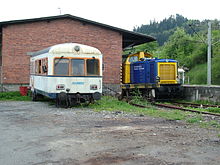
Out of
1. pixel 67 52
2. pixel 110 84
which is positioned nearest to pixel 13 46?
pixel 110 84

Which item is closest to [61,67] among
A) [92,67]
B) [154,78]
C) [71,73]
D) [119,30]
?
[71,73]

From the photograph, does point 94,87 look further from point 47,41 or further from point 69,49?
point 47,41

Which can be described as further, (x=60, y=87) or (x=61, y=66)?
(x=61, y=66)

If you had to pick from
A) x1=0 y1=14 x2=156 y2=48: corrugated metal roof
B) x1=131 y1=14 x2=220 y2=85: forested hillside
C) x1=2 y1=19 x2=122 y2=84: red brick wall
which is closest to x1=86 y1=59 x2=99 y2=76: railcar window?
x1=2 y1=19 x2=122 y2=84: red brick wall

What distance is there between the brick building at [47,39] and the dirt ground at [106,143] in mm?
13135

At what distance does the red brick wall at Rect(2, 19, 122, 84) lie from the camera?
2322cm

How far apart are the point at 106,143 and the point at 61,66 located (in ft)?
27.3

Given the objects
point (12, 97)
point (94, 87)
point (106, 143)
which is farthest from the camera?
point (12, 97)

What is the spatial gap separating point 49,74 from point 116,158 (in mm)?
9589

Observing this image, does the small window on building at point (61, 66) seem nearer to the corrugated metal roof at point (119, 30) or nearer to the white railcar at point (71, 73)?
the white railcar at point (71, 73)

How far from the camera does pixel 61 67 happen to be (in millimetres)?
14859

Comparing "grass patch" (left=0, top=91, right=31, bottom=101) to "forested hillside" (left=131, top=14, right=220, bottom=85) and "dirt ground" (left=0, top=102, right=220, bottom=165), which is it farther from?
"forested hillside" (left=131, top=14, right=220, bottom=85)

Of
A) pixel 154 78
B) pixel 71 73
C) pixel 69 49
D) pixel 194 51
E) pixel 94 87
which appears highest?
pixel 194 51

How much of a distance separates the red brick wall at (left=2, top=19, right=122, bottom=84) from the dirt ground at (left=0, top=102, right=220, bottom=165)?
43.1 feet
